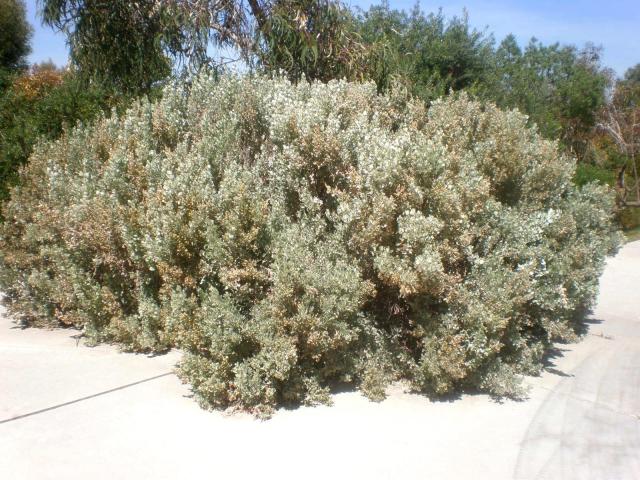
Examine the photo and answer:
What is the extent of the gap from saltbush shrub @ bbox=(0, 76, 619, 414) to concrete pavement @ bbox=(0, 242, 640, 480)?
0.25m

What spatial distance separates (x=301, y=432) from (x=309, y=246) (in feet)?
4.68

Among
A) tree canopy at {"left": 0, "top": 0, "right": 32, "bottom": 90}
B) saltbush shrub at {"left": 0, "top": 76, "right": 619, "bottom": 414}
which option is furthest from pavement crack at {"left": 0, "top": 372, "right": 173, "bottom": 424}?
tree canopy at {"left": 0, "top": 0, "right": 32, "bottom": 90}

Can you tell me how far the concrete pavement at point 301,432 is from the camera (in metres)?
3.94

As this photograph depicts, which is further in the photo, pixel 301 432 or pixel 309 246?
pixel 309 246

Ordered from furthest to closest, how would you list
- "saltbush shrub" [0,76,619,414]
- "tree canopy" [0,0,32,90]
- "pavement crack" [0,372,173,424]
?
"tree canopy" [0,0,32,90] → "saltbush shrub" [0,76,619,414] → "pavement crack" [0,372,173,424]

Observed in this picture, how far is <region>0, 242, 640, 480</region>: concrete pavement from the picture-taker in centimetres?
394

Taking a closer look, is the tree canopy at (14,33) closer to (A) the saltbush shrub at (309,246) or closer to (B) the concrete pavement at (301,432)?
(A) the saltbush shrub at (309,246)

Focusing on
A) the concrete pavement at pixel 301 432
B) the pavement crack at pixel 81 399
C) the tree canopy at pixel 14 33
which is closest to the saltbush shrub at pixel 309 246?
the concrete pavement at pixel 301 432

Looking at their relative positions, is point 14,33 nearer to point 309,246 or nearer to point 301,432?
point 309,246

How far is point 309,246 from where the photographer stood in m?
5.11

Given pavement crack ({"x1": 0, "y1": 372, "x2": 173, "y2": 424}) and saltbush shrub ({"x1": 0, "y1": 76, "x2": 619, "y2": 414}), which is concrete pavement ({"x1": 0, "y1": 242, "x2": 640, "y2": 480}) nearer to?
pavement crack ({"x1": 0, "y1": 372, "x2": 173, "y2": 424})

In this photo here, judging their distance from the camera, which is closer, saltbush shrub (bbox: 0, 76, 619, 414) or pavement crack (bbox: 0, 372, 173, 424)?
pavement crack (bbox: 0, 372, 173, 424)

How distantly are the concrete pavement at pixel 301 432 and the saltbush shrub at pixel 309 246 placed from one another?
25 cm

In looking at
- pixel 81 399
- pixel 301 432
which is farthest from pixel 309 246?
pixel 81 399
